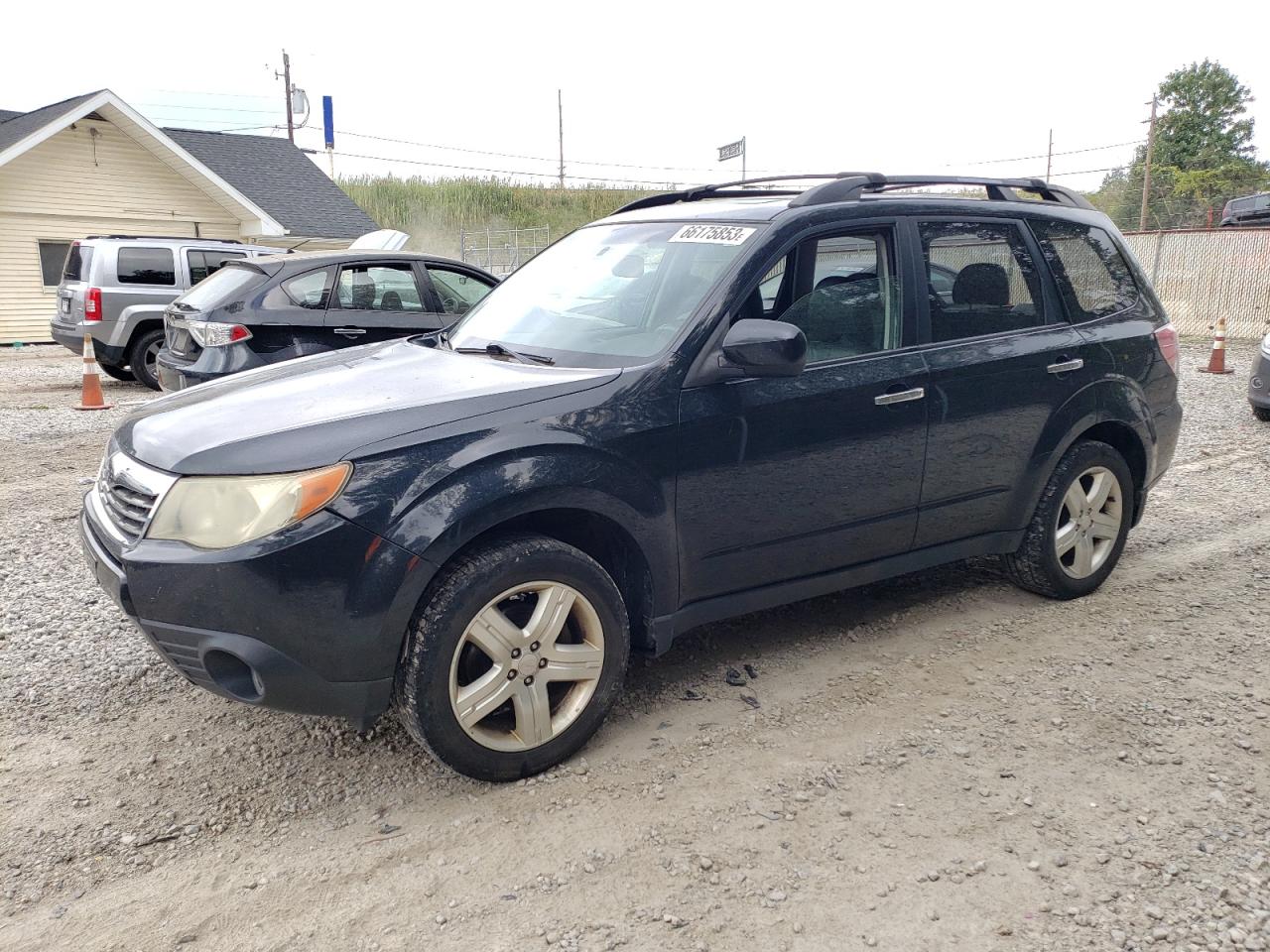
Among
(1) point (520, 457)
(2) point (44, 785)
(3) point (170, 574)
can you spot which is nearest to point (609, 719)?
(1) point (520, 457)

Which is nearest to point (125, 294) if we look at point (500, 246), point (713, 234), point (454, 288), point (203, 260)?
point (203, 260)

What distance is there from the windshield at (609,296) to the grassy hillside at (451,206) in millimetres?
35472

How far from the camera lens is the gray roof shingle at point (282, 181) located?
24562 mm

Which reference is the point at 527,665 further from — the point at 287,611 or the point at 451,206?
the point at 451,206

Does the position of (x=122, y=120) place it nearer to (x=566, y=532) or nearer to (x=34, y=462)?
(x=34, y=462)

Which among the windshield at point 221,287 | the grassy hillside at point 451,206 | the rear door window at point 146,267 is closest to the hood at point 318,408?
the windshield at point 221,287

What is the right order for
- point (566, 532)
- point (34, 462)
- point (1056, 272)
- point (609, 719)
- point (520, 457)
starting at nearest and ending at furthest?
point (520, 457) < point (566, 532) < point (609, 719) < point (1056, 272) < point (34, 462)

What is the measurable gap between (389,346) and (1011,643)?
2950mm

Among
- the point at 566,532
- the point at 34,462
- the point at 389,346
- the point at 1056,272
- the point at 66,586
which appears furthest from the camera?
the point at 34,462

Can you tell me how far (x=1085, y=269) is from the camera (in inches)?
189

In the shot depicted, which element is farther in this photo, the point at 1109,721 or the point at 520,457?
the point at 1109,721

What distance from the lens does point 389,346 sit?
4352mm

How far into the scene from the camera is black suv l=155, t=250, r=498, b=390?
8359 millimetres

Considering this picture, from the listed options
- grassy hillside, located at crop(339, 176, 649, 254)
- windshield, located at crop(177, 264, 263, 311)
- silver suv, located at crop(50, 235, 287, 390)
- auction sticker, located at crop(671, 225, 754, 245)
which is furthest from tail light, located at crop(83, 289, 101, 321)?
grassy hillside, located at crop(339, 176, 649, 254)
